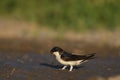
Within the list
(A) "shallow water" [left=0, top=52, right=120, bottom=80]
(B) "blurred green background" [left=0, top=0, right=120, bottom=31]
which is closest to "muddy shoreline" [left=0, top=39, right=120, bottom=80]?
(A) "shallow water" [left=0, top=52, right=120, bottom=80]

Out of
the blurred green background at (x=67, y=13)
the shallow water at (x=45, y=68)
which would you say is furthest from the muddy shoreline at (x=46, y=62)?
the blurred green background at (x=67, y=13)

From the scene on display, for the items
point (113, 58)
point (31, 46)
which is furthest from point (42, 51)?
point (113, 58)

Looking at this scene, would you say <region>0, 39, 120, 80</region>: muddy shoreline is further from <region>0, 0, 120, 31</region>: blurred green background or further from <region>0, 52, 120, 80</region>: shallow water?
<region>0, 0, 120, 31</region>: blurred green background

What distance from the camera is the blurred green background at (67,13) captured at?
1911 cm

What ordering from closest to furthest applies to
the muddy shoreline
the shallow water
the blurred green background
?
the shallow water
the muddy shoreline
the blurred green background

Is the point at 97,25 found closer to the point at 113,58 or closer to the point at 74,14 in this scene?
the point at 74,14

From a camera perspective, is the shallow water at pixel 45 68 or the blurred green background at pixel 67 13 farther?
the blurred green background at pixel 67 13

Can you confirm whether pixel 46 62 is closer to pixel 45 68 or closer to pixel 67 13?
pixel 45 68

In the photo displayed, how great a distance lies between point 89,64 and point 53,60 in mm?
945

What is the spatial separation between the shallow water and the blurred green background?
2872 mm

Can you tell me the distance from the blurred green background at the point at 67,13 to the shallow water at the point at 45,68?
9.42ft

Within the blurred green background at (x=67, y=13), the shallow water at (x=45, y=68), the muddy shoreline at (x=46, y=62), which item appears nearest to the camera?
the shallow water at (x=45, y=68)

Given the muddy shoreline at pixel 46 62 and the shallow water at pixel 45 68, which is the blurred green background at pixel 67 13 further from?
the shallow water at pixel 45 68

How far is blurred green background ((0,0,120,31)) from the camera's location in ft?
62.7
